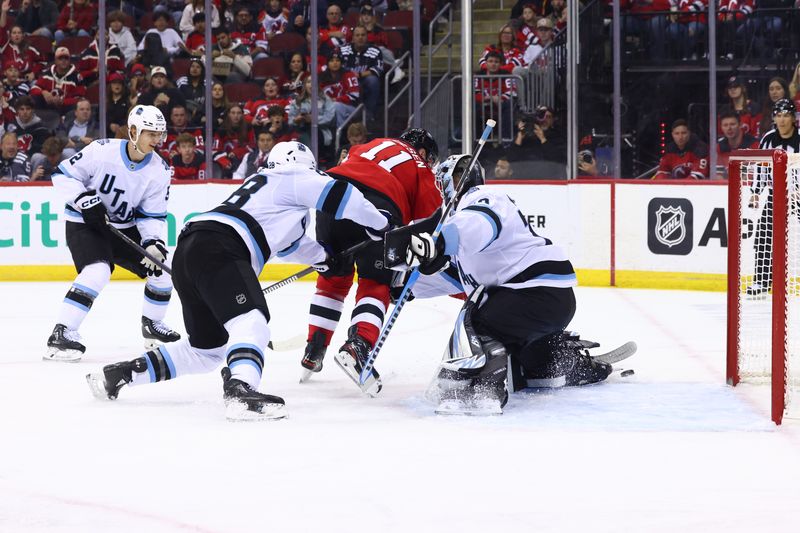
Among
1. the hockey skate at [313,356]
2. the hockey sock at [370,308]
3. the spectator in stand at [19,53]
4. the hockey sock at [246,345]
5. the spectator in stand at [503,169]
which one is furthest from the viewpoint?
the spectator in stand at [19,53]

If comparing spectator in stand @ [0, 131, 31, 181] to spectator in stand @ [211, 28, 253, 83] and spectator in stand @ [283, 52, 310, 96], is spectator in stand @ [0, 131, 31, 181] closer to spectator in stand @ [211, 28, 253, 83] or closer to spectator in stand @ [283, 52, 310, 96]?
spectator in stand @ [211, 28, 253, 83]

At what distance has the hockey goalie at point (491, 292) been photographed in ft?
11.0

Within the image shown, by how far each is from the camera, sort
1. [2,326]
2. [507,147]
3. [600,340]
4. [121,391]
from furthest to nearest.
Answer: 1. [507,147]
2. [2,326]
3. [600,340]
4. [121,391]

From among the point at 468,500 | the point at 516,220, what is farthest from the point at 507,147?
the point at 468,500

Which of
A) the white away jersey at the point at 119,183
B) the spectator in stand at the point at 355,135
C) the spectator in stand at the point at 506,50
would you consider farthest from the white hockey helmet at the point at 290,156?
the spectator in stand at the point at 506,50

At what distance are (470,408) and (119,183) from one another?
203 cm

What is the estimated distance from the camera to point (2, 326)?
5.60 metres

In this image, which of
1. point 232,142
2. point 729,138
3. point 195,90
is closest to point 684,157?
point 729,138

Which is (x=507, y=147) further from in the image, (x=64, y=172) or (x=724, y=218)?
(x=64, y=172)

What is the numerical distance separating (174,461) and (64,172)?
7.12ft

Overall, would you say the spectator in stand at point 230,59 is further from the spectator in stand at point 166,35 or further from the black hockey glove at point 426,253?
the black hockey glove at point 426,253

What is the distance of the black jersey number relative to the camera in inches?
134

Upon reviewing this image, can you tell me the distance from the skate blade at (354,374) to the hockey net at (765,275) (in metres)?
1.17

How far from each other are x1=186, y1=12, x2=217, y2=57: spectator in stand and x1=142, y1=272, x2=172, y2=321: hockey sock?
3554 mm
